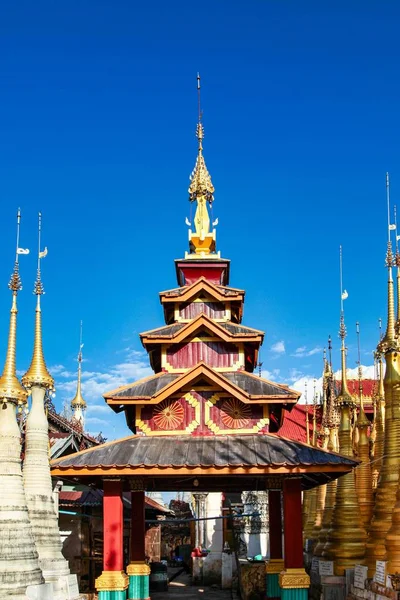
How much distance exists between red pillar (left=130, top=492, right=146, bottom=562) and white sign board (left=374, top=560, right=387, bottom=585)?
857cm

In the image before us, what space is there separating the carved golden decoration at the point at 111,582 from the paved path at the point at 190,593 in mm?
10195

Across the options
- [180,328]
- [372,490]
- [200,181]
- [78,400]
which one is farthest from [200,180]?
[78,400]

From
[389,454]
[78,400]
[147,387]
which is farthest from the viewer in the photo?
[78,400]

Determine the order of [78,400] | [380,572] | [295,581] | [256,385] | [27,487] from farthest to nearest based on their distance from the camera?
[78,400], [256,385], [295,581], [27,487], [380,572]

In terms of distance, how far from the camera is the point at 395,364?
19.1m

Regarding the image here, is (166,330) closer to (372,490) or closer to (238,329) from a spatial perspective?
(238,329)

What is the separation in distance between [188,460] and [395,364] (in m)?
6.05

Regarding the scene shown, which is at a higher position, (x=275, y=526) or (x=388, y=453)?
(x=388, y=453)

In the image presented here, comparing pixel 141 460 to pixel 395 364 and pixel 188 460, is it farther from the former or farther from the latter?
pixel 395 364

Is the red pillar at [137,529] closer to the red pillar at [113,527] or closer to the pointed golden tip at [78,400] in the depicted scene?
the red pillar at [113,527]

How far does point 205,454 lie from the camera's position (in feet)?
64.3

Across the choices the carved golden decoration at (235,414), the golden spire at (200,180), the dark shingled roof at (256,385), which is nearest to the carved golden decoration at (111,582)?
the carved golden decoration at (235,414)

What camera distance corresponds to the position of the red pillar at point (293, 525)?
18.8 metres

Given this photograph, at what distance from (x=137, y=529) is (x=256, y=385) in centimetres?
612
